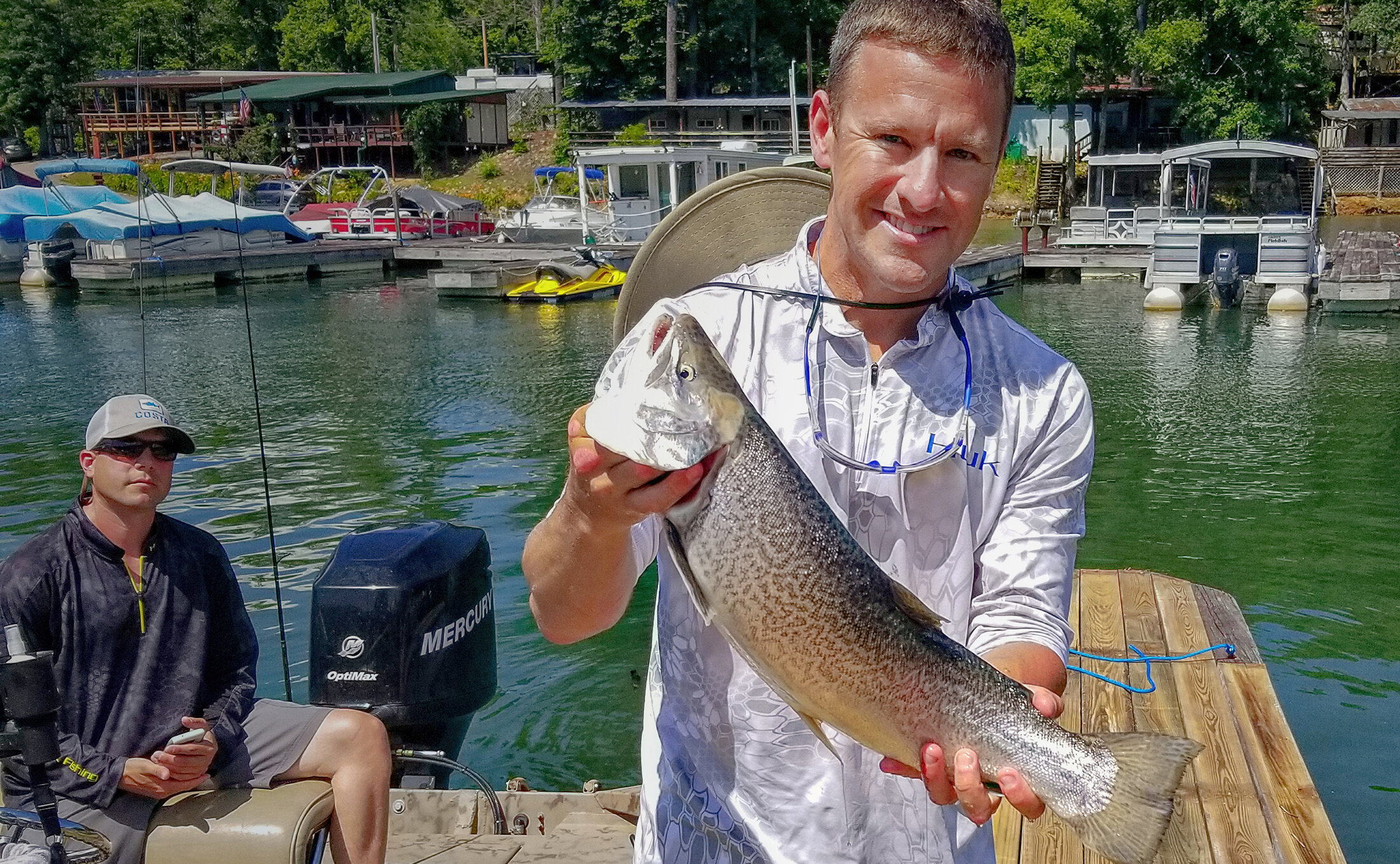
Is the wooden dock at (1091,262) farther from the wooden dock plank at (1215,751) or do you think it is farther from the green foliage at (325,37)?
the green foliage at (325,37)

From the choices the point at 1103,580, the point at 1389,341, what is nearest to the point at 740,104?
the point at 1389,341

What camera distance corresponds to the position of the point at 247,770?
183 inches

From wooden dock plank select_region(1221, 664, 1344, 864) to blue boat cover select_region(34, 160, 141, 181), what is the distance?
42238 millimetres

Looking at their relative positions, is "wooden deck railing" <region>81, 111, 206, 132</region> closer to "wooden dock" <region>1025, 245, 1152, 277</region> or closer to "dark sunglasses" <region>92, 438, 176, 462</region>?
"wooden dock" <region>1025, 245, 1152, 277</region>

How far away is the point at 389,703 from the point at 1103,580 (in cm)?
486

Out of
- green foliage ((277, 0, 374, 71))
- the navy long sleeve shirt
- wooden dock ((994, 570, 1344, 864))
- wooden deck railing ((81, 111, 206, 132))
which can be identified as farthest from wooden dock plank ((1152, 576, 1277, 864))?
green foliage ((277, 0, 374, 71))

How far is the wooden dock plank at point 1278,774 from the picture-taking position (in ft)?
15.5

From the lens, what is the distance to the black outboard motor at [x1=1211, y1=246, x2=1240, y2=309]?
2816 cm

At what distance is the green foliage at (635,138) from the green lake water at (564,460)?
99.1 feet

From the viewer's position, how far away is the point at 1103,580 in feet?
26.6

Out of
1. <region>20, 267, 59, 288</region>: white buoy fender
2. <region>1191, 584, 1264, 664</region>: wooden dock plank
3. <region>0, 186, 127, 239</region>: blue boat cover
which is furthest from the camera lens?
<region>0, 186, 127, 239</region>: blue boat cover

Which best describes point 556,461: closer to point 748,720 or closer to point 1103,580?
point 1103,580

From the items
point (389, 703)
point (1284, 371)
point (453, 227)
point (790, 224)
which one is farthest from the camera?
point (453, 227)

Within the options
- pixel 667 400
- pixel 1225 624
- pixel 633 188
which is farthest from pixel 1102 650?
pixel 633 188
